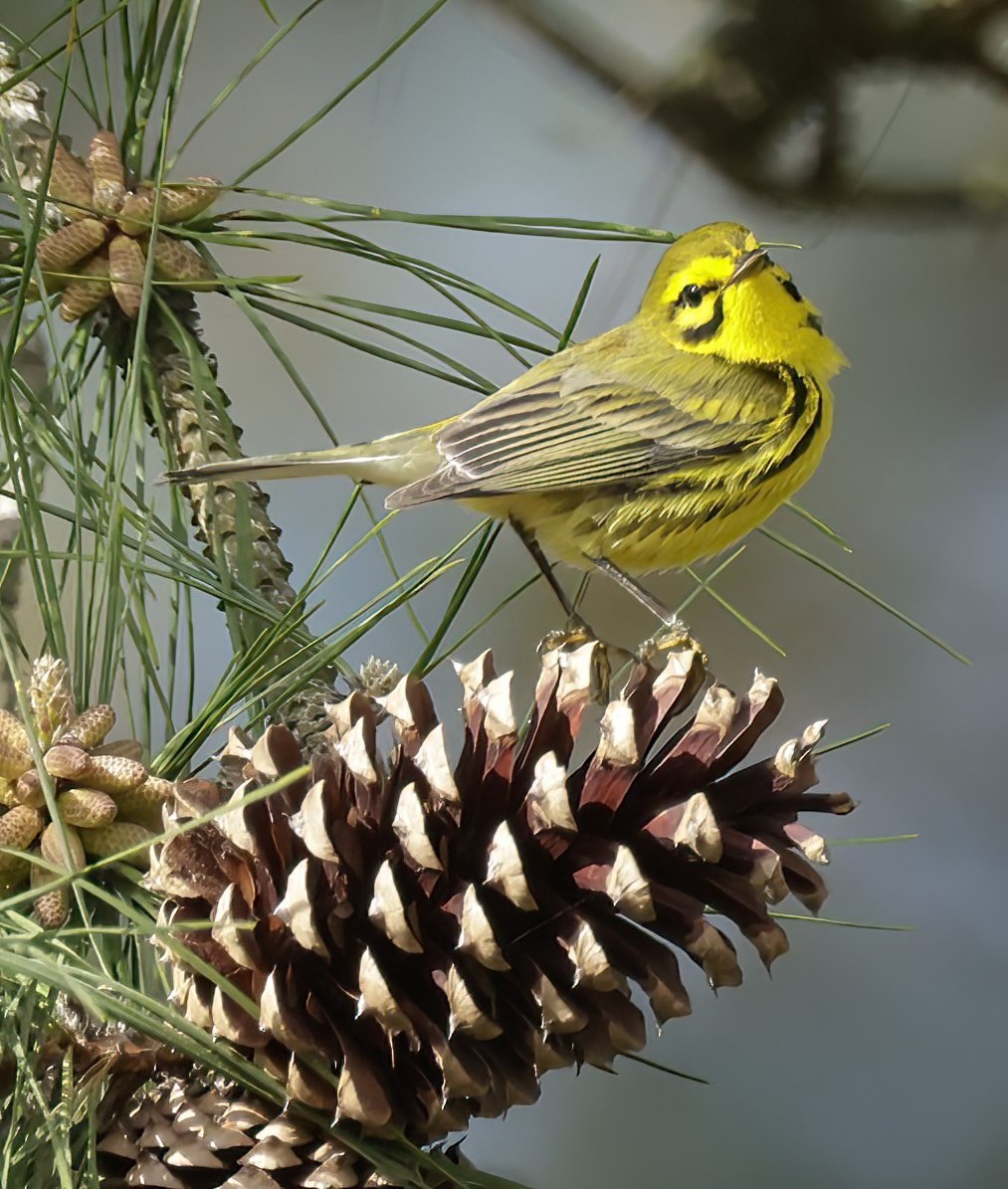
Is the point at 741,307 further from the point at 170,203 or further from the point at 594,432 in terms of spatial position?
the point at 170,203

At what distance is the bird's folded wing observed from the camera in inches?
44.8

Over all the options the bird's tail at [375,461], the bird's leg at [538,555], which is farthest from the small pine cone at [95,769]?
the bird's leg at [538,555]

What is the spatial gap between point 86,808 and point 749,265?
87cm

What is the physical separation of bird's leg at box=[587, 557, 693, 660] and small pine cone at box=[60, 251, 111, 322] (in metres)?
0.42

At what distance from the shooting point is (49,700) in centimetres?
71

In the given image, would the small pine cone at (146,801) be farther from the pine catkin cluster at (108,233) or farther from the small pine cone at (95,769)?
the pine catkin cluster at (108,233)

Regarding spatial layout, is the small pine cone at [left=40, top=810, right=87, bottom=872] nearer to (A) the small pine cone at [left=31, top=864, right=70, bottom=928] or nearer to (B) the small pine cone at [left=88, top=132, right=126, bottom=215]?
(A) the small pine cone at [left=31, top=864, right=70, bottom=928]

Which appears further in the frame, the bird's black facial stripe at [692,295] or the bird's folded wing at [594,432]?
the bird's black facial stripe at [692,295]

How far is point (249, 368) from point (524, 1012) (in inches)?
63.2

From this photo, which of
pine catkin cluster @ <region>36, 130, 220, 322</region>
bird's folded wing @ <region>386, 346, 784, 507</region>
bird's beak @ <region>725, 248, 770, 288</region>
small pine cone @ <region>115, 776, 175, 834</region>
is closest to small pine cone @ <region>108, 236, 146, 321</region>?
pine catkin cluster @ <region>36, 130, 220, 322</region>

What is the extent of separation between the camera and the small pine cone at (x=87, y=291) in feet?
3.01

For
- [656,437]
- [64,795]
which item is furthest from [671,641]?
[64,795]

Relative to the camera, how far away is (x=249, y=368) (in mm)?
2104

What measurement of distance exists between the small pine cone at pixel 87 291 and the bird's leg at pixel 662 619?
417 mm
